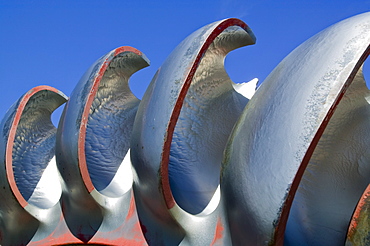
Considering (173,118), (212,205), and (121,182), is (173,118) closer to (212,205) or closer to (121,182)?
(212,205)

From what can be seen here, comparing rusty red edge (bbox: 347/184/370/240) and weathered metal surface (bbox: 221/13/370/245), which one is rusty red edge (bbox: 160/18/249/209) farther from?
rusty red edge (bbox: 347/184/370/240)

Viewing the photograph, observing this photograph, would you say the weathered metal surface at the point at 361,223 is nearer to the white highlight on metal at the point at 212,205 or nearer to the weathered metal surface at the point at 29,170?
the white highlight on metal at the point at 212,205

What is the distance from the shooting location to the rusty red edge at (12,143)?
18.1ft

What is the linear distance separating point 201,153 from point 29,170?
285 cm

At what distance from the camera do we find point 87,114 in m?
4.99

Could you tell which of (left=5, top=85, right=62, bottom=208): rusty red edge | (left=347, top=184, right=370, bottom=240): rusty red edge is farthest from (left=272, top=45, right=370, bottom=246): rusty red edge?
(left=5, top=85, right=62, bottom=208): rusty red edge

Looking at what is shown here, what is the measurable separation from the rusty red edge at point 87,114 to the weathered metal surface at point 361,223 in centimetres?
279

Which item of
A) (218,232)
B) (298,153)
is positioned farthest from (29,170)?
(298,153)

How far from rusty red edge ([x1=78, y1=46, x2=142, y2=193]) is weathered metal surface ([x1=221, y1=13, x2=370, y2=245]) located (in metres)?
1.91

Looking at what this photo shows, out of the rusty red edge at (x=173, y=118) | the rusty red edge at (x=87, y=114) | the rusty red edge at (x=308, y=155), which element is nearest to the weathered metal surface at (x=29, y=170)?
the rusty red edge at (x=87, y=114)

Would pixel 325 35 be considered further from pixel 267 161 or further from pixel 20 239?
pixel 20 239

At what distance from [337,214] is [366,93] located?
1.20m

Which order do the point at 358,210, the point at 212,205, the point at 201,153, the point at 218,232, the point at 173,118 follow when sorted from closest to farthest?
the point at 358,210 < the point at 218,232 < the point at 173,118 < the point at 212,205 < the point at 201,153

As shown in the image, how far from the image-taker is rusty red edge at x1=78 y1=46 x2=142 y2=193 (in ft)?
15.6
